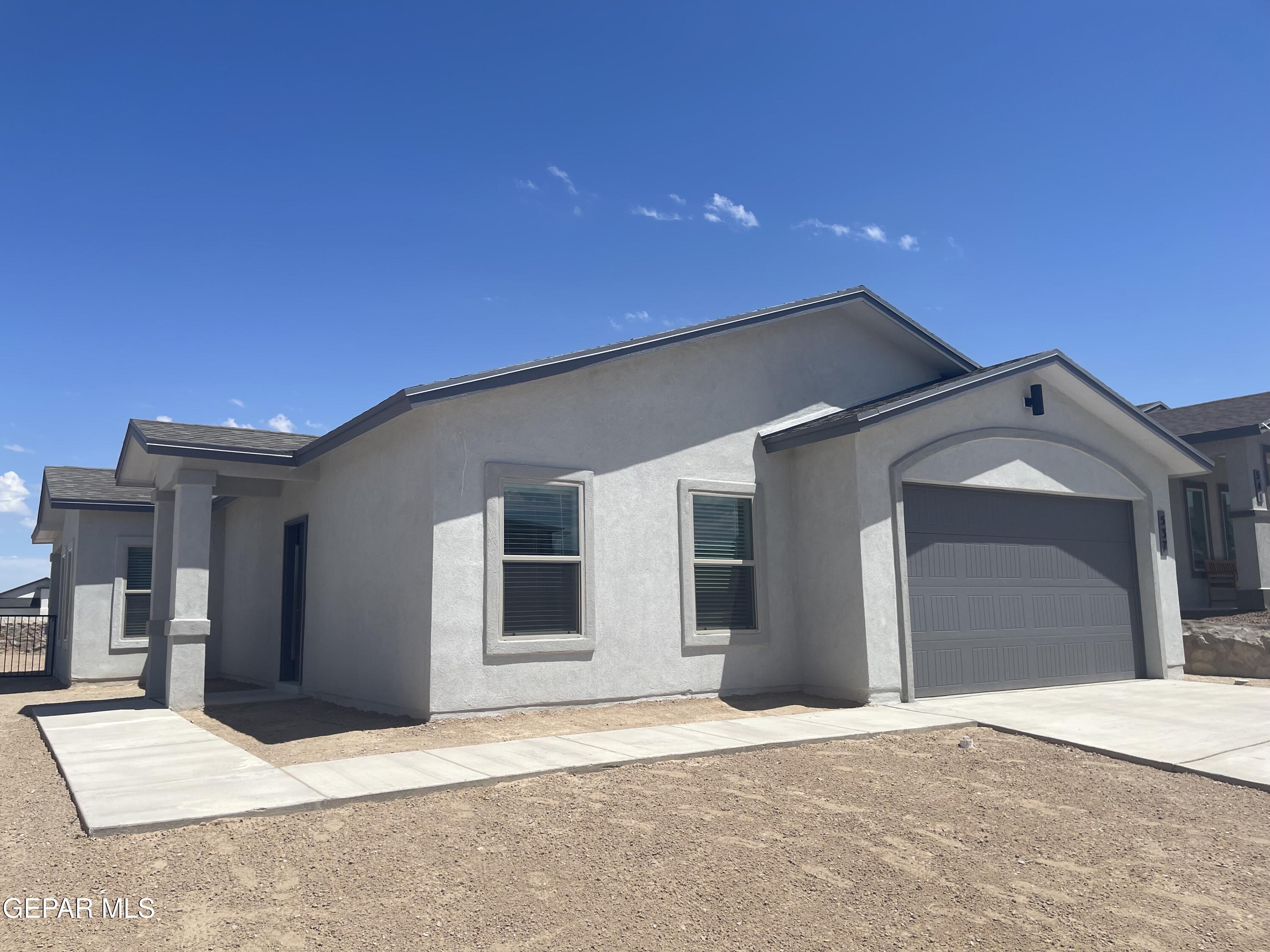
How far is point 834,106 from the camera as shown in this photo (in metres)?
14.4

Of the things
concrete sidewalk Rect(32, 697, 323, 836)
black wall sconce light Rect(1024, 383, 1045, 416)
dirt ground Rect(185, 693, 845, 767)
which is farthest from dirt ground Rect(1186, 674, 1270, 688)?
concrete sidewalk Rect(32, 697, 323, 836)

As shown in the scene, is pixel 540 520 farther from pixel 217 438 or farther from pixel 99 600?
pixel 99 600

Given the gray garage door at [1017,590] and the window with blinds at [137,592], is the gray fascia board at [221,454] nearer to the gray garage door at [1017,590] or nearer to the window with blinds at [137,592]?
the window with blinds at [137,592]

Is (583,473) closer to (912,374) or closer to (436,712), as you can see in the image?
(436,712)

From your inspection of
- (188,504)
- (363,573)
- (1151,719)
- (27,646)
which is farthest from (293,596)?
(27,646)

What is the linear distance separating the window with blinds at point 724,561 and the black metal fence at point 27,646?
14.6m

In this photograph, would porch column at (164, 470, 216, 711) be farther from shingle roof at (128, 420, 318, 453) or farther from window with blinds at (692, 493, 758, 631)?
window with blinds at (692, 493, 758, 631)

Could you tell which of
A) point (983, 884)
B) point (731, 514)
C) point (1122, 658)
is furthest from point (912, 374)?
point (983, 884)

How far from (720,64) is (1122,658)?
10851mm

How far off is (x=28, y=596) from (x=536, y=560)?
1326 inches

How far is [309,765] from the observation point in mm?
6922

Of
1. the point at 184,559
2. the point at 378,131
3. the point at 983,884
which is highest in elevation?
the point at 378,131

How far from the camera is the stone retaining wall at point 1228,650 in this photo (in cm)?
1377

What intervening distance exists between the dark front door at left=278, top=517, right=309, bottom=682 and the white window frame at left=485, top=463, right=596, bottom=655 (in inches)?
179
